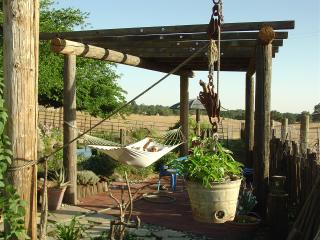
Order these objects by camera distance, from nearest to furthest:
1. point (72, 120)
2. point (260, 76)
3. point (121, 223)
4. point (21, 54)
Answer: point (21, 54)
point (121, 223)
point (260, 76)
point (72, 120)

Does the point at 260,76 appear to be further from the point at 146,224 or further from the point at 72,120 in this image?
the point at 72,120

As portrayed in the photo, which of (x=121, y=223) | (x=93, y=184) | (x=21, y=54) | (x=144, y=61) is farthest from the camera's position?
(x=144, y=61)

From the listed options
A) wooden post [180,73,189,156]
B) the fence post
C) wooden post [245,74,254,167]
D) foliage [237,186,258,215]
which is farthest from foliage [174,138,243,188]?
wooden post [180,73,189,156]

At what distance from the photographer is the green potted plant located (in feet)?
7.95

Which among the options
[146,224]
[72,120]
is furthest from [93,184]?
[146,224]

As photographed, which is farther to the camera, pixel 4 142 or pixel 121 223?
pixel 121 223

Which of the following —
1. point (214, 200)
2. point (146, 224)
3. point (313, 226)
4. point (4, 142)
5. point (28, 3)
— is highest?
point (28, 3)

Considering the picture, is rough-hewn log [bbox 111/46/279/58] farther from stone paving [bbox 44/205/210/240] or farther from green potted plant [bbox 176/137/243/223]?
green potted plant [bbox 176/137/243/223]

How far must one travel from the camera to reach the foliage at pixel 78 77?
706 inches

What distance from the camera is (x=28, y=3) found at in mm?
2689

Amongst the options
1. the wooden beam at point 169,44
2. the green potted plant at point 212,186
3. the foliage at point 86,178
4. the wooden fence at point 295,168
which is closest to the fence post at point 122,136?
the foliage at point 86,178

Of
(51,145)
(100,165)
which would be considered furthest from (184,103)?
(51,145)

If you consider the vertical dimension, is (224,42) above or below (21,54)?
above

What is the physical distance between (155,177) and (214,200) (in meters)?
7.27
